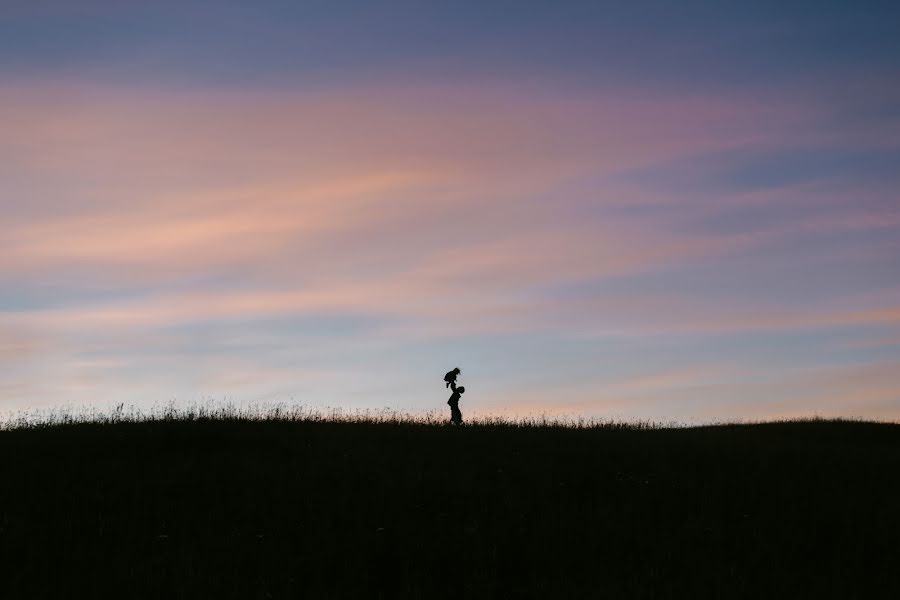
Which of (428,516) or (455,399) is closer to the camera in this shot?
(428,516)

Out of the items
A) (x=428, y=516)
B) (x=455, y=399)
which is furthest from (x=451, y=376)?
(x=428, y=516)

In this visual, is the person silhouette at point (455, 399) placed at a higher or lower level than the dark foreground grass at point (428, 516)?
higher

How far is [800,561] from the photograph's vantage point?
12883mm

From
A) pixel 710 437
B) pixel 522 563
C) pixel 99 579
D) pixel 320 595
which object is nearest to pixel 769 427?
pixel 710 437

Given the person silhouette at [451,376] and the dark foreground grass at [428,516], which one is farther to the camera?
the person silhouette at [451,376]

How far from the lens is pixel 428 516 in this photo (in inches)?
558

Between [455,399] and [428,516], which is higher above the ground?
[455,399]

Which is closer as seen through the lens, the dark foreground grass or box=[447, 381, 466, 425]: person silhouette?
the dark foreground grass

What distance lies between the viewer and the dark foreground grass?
1154 centimetres

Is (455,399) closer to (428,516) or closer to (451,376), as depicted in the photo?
(451,376)

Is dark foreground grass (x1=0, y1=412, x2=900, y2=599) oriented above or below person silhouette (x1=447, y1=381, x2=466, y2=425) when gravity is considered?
below

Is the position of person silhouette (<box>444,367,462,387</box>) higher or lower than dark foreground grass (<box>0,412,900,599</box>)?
higher

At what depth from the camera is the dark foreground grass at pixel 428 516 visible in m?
11.5

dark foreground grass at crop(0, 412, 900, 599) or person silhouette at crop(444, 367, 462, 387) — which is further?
person silhouette at crop(444, 367, 462, 387)
